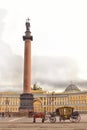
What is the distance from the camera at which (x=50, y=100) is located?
490ft

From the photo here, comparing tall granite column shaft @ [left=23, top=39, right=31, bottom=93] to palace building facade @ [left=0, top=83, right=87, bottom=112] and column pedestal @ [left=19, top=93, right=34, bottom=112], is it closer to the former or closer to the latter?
column pedestal @ [left=19, top=93, right=34, bottom=112]

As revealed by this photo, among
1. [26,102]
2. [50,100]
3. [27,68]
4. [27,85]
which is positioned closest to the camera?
[26,102]

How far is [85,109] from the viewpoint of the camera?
138 m

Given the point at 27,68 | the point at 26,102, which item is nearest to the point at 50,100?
the point at 27,68

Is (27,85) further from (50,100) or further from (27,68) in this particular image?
(50,100)

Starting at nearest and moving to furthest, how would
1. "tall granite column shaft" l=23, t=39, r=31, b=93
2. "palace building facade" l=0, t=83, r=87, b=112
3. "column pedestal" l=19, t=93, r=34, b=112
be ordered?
"column pedestal" l=19, t=93, r=34, b=112, "tall granite column shaft" l=23, t=39, r=31, b=93, "palace building facade" l=0, t=83, r=87, b=112

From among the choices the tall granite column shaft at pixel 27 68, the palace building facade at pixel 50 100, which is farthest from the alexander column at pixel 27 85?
the palace building facade at pixel 50 100

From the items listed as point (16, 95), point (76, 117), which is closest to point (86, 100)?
point (16, 95)

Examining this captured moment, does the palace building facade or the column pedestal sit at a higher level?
the palace building facade

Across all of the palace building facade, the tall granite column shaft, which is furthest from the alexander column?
the palace building facade

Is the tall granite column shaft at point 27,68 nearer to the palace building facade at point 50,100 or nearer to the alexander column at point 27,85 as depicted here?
the alexander column at point 27,85

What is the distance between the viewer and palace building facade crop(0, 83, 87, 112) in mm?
139625

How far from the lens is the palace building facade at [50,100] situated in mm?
139625

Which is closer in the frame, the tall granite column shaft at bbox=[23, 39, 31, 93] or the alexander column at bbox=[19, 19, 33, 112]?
the alexander column at bbox=[19, 19, 33, 112]
